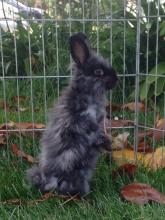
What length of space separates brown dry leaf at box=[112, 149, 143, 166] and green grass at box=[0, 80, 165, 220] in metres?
0.05

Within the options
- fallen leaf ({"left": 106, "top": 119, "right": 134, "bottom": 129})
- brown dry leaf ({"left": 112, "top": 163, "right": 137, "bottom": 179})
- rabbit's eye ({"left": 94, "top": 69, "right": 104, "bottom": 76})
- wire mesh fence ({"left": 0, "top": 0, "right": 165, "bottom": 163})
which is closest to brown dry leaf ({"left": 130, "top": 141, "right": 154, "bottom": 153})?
wire mesh fence ({"left": 0, "top": 0, "right": 165, "bottom": 163})

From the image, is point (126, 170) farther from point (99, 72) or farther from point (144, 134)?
point (99, 72)

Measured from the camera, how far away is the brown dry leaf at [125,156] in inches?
143

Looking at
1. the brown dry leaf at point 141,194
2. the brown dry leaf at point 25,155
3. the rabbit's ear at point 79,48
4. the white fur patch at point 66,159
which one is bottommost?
the brown dry leaf at point 141,194

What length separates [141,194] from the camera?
3.10 meters

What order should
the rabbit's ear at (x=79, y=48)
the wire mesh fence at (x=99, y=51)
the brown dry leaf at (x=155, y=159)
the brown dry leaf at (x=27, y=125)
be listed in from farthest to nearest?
the wire mesh fence at (x=99, y=51)
the brown dry leaf at (x=27, y=125)
the brown dry leaf at (x=155, y=159)
the rabbit's ear at (x=79, y=48)

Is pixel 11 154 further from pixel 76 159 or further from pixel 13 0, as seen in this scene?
pixel 13 0

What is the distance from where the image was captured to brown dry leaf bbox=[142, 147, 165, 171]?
3.55 metres

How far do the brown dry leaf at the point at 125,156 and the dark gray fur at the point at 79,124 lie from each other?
483 millimetres

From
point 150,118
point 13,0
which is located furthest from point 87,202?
point 13,0

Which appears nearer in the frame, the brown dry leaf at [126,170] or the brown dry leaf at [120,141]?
Result: the brown dry leaf at [126,170]

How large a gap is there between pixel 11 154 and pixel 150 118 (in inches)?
Result: 52.0

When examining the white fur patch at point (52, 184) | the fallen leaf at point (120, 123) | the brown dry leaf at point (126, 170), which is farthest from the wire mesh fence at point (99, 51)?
the white fur patch at point (52, 184)

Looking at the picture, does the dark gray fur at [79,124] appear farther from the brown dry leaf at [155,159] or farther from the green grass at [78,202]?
the brown dry leaf at [155,159]
